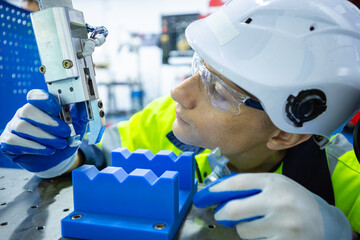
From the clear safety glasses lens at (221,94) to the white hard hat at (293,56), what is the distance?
0.26ft

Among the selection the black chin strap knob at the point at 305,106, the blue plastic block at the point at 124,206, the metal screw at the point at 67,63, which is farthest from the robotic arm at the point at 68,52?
the black chin strap knob at the point at 305,106

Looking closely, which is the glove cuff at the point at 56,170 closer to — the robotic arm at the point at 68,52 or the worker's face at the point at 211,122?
the robotic arm at the point at 68,52

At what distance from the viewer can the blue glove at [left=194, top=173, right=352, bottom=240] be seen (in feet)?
1.85

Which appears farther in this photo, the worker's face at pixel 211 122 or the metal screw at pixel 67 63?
the worker's face at pixel 211 122

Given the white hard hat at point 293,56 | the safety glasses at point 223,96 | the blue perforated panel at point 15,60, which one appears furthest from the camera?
the blue perforated panel at point 15,60

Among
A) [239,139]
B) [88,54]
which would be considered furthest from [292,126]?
[88,54]

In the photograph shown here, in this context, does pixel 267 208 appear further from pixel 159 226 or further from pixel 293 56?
pixel 293 56

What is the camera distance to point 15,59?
0.92m

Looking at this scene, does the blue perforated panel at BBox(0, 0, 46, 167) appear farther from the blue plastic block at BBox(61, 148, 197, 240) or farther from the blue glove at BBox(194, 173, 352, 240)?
the blue glove at BBox(194, 173, 352, 240)

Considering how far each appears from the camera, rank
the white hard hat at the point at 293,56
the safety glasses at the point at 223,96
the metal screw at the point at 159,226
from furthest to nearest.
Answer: the safety glasses at the point at 223,96 < the white hard hat at the point at 293,56 < the metal screw at the point at 159,226

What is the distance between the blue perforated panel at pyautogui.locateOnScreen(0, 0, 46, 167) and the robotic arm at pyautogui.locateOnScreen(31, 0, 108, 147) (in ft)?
1.13

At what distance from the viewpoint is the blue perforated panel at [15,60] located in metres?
0.88

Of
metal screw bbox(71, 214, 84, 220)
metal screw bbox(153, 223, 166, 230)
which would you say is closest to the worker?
metal screw bbox(153, 223, 166, 230)

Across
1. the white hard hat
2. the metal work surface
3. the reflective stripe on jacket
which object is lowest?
the reflective stripe on jacket
